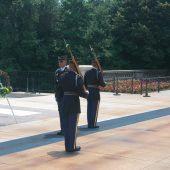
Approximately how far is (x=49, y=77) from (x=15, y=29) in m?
16.5

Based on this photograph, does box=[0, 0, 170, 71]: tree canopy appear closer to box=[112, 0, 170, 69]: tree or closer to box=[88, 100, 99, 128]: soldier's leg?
box=[112, 0, 170, 69]: tree

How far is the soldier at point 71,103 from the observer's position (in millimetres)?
9297

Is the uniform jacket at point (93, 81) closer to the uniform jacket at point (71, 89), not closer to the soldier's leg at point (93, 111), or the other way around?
the soldier's leg at point (93, 111)

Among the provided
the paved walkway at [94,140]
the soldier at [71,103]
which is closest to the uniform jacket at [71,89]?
the soldier at [71,103]

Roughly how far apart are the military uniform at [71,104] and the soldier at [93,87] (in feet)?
7.96

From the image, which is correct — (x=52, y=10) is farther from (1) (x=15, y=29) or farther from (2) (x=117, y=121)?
(2) (x=117, y=121)

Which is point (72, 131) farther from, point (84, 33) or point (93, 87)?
point (84, 33)

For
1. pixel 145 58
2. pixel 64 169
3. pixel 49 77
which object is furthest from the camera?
pixel 145 58

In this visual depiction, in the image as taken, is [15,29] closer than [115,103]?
No

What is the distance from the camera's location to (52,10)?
4053 cm

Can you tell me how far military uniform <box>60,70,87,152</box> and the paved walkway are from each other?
0.28 m

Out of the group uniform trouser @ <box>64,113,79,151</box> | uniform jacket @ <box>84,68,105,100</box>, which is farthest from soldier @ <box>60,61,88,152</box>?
uniform jacket @ <box>84,68,105,100</box>

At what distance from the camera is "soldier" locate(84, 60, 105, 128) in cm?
1179

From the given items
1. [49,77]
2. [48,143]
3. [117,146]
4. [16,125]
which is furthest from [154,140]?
[49,77]
